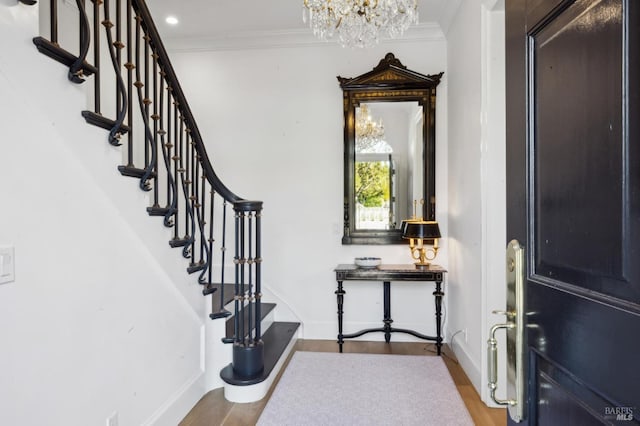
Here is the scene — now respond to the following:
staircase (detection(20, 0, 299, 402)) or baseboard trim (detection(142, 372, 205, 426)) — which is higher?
staircase (detection(20, 0, 299, 402))

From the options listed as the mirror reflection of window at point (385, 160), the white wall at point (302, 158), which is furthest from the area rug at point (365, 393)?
the mirror reflection of window at point (385, 160)

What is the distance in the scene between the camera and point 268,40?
149 inches

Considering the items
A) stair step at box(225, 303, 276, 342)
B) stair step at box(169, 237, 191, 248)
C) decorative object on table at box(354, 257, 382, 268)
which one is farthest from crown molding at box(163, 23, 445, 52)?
stair step at box(225, 303, 276, 342)

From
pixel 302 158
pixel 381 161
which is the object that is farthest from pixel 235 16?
pixel 381 161

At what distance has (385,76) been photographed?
11.9 feet

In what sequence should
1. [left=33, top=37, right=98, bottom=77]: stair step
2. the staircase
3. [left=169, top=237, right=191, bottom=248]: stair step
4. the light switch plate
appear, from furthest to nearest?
[left=169, top=237, right=191, bottom=248]: stair step < the staircase < [left=33, top=37, right=98, bottom=77]: stair step < the light switch plate

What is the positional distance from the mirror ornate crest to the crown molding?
0.56 m

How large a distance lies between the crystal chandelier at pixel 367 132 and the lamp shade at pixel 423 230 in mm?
928

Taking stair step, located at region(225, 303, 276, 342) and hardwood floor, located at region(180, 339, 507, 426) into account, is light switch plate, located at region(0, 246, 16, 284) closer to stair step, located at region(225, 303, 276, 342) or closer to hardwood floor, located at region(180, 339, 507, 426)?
hardwood floor, located at region(180, 339, 507, 426)

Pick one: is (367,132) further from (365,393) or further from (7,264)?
(7,264)

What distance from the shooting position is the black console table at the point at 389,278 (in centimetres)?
332

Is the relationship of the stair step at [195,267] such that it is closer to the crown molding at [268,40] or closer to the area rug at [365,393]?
the area rug at [365,393]

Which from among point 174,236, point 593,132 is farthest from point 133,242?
point 593,132

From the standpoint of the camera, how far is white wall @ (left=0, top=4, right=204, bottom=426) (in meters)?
1.20
